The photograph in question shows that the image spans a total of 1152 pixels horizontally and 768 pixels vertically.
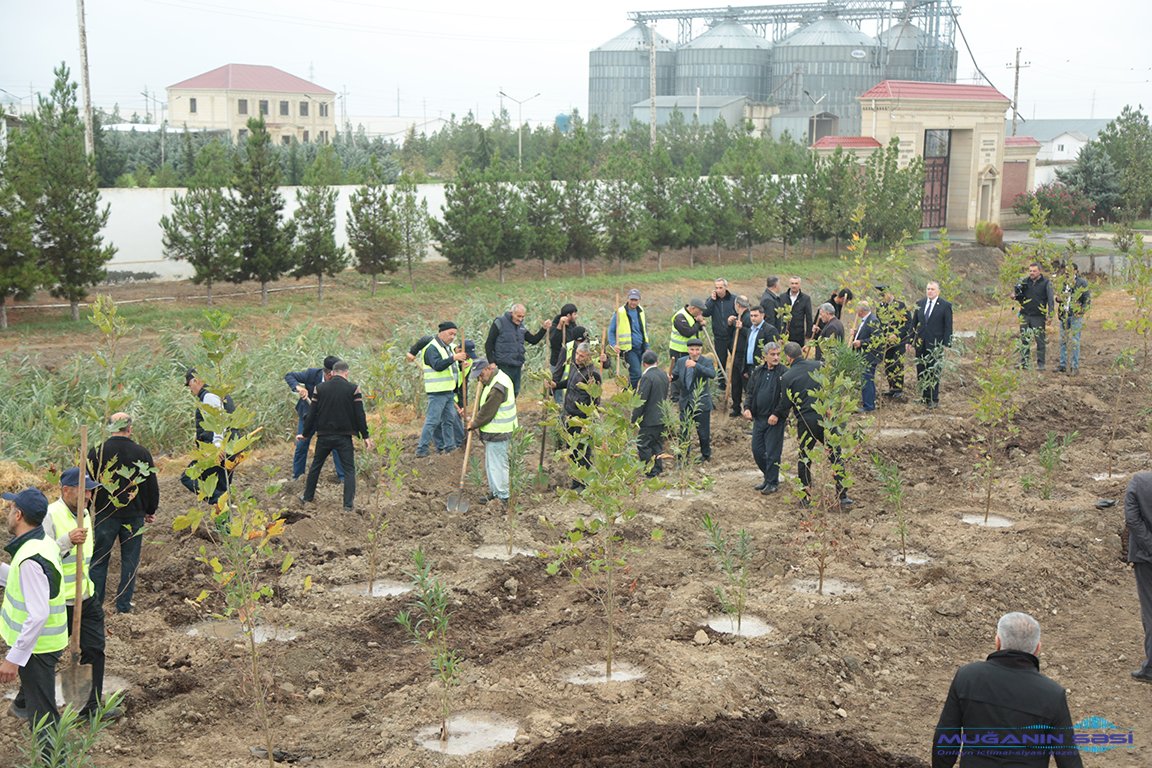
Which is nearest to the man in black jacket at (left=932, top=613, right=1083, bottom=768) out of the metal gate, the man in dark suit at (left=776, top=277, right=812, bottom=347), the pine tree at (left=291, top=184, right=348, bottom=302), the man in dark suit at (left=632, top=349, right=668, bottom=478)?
the man in dark suit at (left=632, top=349, right=668, bottom=478)

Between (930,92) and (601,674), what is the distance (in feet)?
135

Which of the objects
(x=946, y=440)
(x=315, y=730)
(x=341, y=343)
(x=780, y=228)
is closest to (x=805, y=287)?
(x=780, y=228)

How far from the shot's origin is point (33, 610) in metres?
6.34

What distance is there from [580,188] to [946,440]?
2075 centimetres

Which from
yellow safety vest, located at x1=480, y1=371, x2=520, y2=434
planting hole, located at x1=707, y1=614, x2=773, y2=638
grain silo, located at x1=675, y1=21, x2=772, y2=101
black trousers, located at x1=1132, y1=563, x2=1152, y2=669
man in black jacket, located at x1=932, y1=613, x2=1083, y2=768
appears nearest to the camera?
man in black jacket, located at x1=932, y1=613, x2=1083, y2=768

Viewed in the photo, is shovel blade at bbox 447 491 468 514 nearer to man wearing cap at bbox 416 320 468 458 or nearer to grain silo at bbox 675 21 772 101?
man wearing cap at bbox 416 320 468 458

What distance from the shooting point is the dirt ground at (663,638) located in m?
7.03

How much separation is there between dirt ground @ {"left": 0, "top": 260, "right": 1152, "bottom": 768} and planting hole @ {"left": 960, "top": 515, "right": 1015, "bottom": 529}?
10cm

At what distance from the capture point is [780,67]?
84125 millimetres

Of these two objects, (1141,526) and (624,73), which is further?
(624,73)

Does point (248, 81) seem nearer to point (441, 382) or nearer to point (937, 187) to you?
point (937, 187)

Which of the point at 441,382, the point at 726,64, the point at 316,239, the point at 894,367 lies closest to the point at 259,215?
the point at 316,239

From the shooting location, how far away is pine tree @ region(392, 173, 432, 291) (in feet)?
97.4

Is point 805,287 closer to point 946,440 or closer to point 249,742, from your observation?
point 946,440
